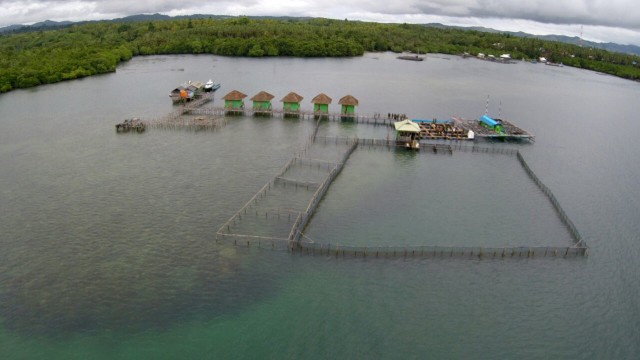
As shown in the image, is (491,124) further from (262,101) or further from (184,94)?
(184,94)

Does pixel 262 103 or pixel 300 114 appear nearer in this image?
pixel 300 114

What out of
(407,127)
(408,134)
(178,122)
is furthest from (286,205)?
(178,122)

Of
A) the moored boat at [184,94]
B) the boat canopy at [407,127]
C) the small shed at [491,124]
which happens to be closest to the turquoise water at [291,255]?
the boat canopy at [407,127]

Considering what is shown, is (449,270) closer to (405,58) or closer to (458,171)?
(458,171)

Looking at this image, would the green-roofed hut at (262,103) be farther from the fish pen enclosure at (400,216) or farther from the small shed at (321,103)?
the fish pen enclosure at (400,216)

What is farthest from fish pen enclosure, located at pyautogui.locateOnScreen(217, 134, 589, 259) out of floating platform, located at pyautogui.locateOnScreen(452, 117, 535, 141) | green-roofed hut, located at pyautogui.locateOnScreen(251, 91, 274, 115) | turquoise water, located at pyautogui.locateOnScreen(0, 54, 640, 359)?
green-roofed hut, located at pyautogui.locateOnScreen(251, 91, 274, 115)

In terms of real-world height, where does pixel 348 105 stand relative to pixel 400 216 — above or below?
above
